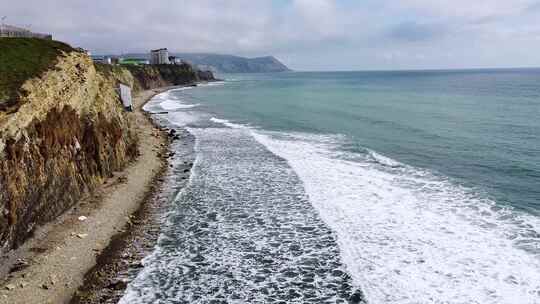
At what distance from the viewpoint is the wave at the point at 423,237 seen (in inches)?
627

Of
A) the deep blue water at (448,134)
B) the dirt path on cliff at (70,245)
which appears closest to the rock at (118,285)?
the dirt path on cliff at (70,245)

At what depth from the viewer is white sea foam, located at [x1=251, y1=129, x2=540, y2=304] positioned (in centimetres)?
1591

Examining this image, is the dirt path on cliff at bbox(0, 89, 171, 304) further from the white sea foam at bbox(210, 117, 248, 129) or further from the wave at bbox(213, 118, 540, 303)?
the white sea foam at bbox(210, 117, 248, 129)

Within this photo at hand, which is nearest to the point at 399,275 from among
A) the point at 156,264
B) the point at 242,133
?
the point at 156,264

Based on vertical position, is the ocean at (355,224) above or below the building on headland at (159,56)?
below

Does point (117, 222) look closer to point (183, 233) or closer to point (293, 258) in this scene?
point (183, 233)

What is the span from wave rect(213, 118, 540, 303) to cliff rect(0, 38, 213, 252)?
14.7 m

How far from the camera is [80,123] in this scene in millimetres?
27281

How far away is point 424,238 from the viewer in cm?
2022

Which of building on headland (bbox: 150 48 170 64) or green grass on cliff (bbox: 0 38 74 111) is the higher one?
building on headland (bbox: 150 48 170 64)

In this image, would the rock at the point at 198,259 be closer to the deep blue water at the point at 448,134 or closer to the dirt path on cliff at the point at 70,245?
the dirt path on cliff at the point at 70,245

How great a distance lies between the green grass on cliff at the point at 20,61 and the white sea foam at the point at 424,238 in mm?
17902

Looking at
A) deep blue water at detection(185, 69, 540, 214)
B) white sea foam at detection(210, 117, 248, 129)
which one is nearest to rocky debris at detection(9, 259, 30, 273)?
deep blue water at detection(185, 69, 540, 214)

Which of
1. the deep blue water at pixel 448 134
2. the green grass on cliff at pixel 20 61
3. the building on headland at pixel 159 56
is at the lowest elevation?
the deep blue water at pixel 448 134
